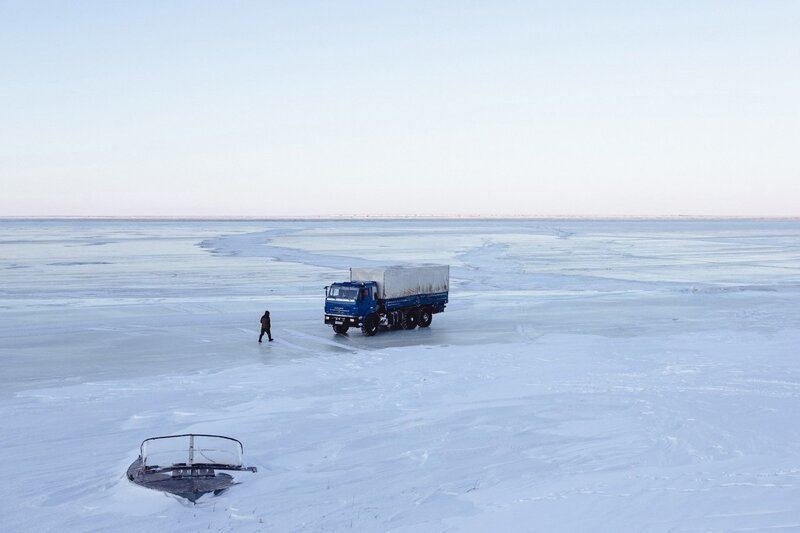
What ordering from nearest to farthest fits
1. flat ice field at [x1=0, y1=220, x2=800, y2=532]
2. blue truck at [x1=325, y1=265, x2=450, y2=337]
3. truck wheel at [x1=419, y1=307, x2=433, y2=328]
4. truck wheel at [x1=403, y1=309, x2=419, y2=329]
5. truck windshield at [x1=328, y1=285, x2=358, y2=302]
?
flat ice field at [x1=0, y1=220, x2=800, y2=532], blue truck at [x1=325, y1=265, x2=450, y2=337], truck windshield at [x1=328, y1=285, x2=358, y2=302], truck wheel at [x1=403, y1=309, x2=419, y2=329], truck wheel at [x1=419, y1=307, x2=433, y2=328]

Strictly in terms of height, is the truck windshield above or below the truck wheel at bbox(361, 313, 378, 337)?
above

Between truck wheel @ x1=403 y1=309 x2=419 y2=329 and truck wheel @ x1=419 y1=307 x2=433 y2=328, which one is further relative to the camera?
truck wheel @ x1=419 y1=307 x2=433 y2=328

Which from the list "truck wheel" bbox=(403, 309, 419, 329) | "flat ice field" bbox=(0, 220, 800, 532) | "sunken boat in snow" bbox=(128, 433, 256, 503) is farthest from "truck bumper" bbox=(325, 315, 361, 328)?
"sunken boat in snow" bbox=(128, 433, 256, 503)

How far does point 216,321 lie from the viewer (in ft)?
114

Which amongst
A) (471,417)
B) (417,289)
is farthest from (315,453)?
(417,289)

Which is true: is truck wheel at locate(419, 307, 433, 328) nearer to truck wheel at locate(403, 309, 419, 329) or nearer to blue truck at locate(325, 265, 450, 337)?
blue truck at locate(325, 265, 450, 337)

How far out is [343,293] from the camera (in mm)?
31766

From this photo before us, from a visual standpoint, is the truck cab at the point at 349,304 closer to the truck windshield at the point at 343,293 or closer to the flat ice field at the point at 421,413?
the truck windshield at the point at 343,293

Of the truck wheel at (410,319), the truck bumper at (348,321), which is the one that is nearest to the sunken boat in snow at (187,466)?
the truck bumper at (348,321)

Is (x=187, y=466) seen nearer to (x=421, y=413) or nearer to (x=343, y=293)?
(x=421, y=413)

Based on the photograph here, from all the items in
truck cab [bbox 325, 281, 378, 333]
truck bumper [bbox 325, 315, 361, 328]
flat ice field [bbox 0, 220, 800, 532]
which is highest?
truck cab [bbox 325, 281, 378, 333]

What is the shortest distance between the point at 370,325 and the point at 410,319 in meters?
2.80

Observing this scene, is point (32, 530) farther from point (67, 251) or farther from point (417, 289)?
point (67, 251)

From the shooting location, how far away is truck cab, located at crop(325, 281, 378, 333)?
31203mm
